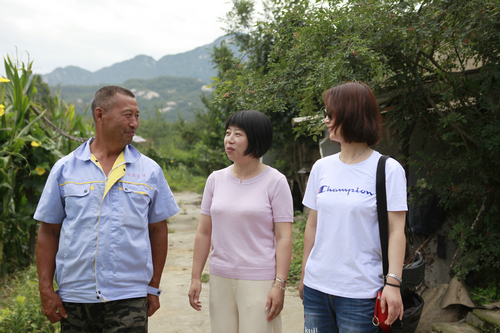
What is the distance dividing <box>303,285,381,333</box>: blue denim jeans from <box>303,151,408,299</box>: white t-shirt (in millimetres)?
37

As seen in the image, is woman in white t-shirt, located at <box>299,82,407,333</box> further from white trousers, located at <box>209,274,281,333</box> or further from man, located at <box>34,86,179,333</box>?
man, located at <box>34,86,179,333</box>

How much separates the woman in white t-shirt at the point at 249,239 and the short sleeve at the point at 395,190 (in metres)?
0.59

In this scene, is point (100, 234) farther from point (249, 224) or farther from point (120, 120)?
point (249, 224)

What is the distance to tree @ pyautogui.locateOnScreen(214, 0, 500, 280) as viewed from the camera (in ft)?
10.5

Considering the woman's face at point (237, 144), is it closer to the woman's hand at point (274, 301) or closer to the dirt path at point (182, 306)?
the woman's hand at point (274, 301)

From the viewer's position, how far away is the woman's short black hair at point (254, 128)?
215cm

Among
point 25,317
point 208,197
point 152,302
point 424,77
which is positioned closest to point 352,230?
point 208,197

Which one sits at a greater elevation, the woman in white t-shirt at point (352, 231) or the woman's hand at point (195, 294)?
the woman in white t-shirt at point (352, 231)

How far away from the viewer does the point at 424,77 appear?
405 centimetres

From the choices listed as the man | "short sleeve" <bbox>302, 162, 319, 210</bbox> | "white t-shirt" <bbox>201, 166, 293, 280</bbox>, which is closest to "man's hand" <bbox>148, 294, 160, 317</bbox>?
the man

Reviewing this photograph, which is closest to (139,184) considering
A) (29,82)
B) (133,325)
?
(133,325)

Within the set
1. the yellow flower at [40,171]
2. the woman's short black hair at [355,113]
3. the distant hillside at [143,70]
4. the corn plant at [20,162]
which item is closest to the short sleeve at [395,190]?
the woman's short black hair at [355,113]

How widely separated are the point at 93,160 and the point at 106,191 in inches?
7.6

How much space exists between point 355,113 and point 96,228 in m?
1.30
